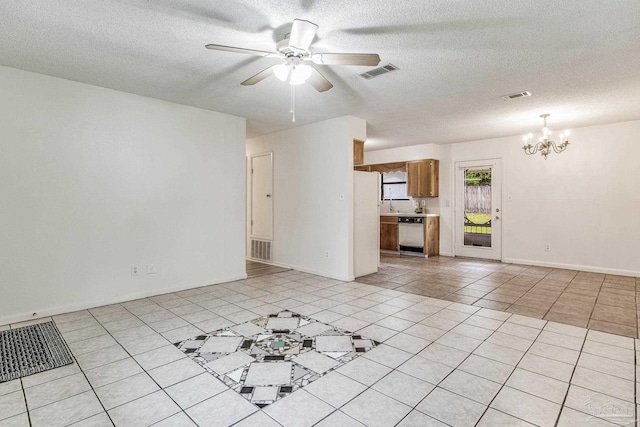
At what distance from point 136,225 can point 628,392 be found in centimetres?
486

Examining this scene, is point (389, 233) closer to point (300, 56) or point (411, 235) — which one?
point (411, 235)

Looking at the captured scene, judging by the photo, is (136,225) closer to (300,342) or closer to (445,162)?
(300,342)

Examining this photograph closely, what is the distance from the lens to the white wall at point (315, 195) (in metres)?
4.98

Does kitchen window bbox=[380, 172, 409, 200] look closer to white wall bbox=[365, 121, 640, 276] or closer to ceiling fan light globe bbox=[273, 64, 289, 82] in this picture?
white wall bbox=[365, 121, 640, 276]

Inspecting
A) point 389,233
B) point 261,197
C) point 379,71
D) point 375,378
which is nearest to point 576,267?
point 389,233

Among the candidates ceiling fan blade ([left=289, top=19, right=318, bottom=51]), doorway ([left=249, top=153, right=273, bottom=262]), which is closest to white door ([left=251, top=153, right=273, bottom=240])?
doorway ([left=249, top=153, right=273, bottom=262])

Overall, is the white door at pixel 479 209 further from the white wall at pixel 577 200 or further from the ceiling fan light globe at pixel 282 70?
the ceiling fan light globe at pixel 282 70

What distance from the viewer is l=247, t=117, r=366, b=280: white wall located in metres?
4.98

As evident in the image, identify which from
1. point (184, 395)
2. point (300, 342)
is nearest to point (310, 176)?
point (300, 342)

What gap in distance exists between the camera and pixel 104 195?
3.78m

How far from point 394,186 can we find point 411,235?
1647mm

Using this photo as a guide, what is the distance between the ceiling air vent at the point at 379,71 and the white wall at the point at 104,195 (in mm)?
2470

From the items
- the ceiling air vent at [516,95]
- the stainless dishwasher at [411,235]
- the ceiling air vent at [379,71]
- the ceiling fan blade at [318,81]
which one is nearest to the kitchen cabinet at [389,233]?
the stainless dishwasher at [411,235]

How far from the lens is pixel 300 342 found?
9.06 ft
